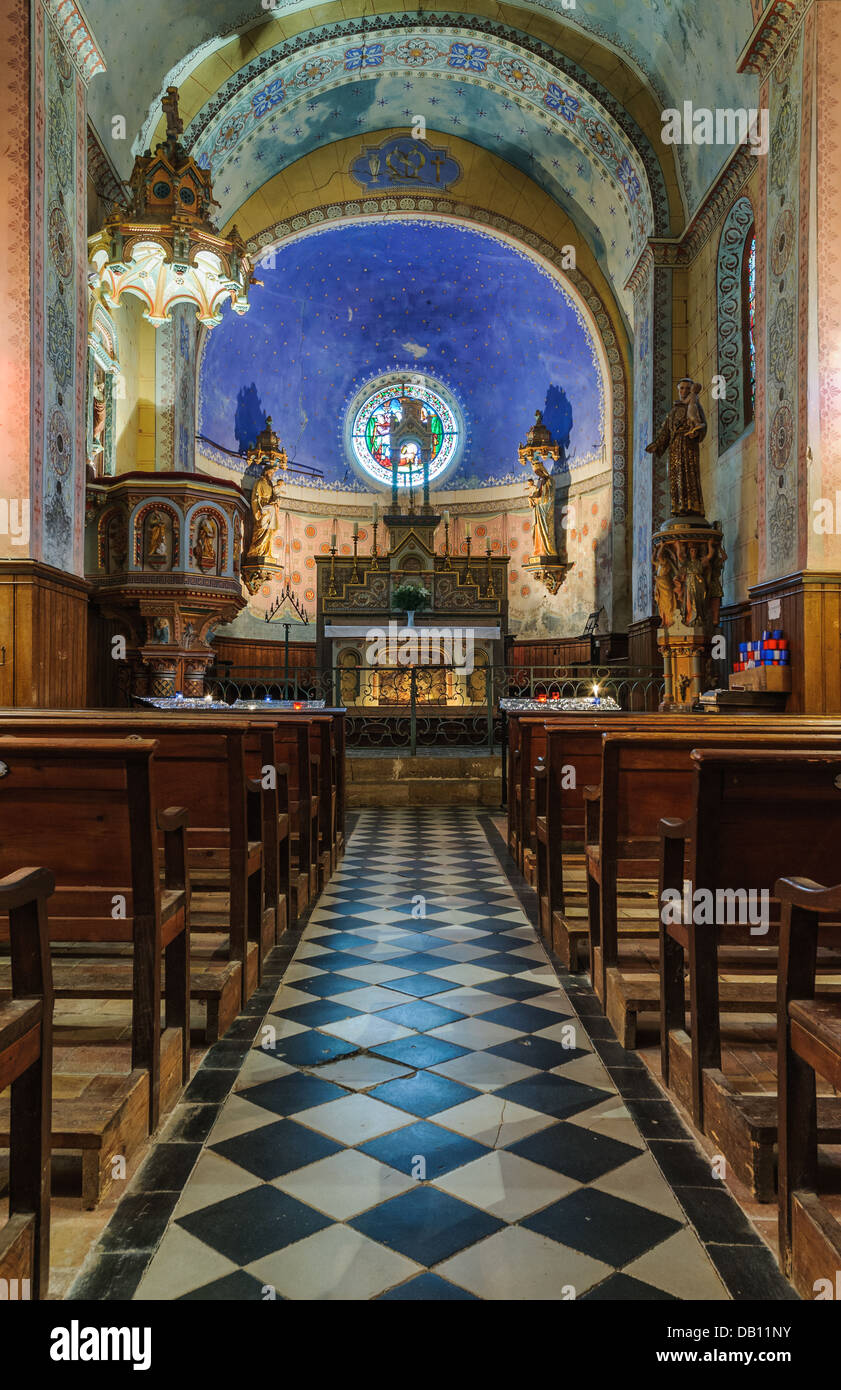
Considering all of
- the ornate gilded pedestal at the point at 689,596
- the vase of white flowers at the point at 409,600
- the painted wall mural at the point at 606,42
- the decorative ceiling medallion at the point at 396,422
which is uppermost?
the painted wall mural at the point at 606,42

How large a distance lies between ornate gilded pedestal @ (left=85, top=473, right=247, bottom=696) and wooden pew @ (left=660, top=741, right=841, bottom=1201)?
25.0 ft

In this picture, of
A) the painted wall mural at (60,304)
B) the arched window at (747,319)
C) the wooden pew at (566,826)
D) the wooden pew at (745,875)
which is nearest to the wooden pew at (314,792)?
the wooden pew at (566,826)

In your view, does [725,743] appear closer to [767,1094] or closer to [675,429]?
[767,1094]

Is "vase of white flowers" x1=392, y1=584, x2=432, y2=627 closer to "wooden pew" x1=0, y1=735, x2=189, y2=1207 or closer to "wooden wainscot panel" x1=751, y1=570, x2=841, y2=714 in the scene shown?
"wooden wainscot panel" x1=751, y1=570, x2=841, y2=714

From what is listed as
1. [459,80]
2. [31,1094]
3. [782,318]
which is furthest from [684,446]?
[31,1094]

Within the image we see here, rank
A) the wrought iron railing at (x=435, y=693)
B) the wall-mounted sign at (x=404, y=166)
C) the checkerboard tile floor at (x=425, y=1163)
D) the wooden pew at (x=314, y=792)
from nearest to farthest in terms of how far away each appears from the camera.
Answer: the checkerboard tile floor at (x=425, y=1163), the wooden pew at (x=314, y=792), the wrought iron railing at (x=435, y=693), the wall-mounted sign at (x=404, y=166)

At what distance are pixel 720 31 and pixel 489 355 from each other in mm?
8389

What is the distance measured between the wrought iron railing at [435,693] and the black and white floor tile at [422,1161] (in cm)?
625

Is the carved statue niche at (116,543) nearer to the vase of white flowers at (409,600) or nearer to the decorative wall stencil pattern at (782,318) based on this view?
the decorative wall stencil pattern at (782,318)

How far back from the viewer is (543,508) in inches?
635

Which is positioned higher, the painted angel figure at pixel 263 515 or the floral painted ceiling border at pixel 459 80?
the floral painted ceiling border at pixel 459 80

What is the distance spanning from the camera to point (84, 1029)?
8.82ft

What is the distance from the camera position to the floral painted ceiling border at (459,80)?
1198cm

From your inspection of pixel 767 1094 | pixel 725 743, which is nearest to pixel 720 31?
pixel 725 743
